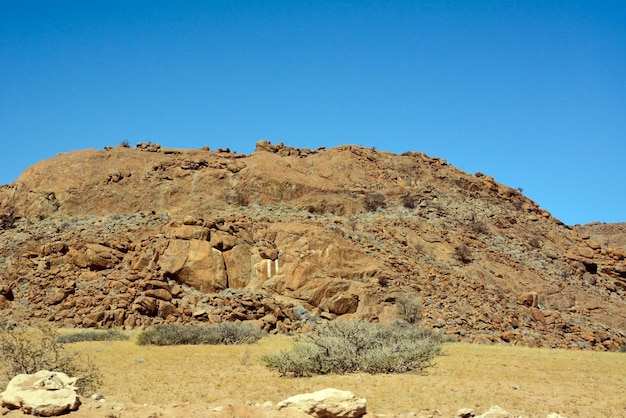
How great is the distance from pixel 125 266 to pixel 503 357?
759 inches

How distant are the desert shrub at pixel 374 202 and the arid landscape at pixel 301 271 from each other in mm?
179

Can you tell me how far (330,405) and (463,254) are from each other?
27661mm

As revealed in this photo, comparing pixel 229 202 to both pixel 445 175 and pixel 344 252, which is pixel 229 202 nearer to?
pixel 344 252

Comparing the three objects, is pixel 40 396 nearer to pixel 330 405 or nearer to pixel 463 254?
pixel 330 405

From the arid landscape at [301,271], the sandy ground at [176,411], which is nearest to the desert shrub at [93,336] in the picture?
the arid landscape at [301,271]

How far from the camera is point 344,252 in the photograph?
31375 millimetres

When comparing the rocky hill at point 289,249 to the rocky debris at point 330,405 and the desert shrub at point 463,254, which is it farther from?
the rocky debris at point 330,405

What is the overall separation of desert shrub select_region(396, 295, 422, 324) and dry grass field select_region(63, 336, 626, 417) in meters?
6.29

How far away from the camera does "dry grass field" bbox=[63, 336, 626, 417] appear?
1140cm

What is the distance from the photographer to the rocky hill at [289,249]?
2783 cm

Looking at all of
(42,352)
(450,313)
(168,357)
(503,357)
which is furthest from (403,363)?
(450,313)

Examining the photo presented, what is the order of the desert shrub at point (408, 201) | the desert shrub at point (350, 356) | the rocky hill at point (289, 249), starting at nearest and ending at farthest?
the desert shrub at point (350, 356) → the rocky hill at point (289, 249) → the desert shrub at point (408, 201)

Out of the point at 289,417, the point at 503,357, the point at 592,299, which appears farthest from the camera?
the point at 592,299

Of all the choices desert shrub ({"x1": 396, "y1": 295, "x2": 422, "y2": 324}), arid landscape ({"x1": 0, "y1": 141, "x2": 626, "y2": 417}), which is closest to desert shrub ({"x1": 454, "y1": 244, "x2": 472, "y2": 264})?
arid landscape ({"x1": 0, "y1": 141, "x2": 626, "y2": 417})
